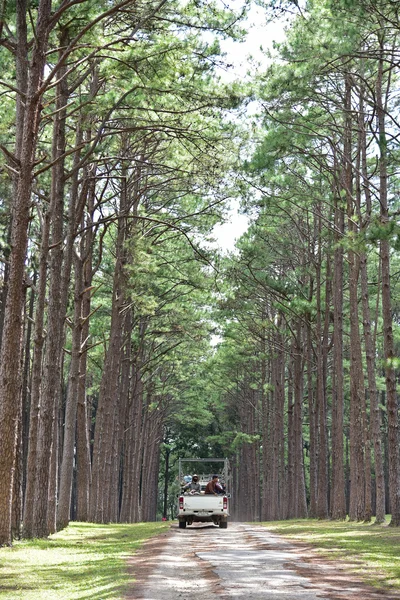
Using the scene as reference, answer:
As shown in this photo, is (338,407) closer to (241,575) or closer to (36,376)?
(36,376)

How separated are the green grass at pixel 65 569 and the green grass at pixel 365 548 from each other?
3.27 meters

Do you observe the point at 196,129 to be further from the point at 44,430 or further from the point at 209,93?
the point at 44,430

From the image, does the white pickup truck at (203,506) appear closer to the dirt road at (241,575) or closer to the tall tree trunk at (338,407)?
the tall tree trunk at (338,407)

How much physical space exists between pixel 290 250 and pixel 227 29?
60.1ft

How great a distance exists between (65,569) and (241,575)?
2.65 m

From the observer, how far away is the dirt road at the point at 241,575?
8.62 m

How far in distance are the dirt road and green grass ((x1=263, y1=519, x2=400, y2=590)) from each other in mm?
305

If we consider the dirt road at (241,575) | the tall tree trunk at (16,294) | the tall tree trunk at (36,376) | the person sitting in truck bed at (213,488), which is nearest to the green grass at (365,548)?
the dirt road at (241,575)

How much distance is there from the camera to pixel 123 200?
89.5 feet

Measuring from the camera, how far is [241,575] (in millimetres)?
10328

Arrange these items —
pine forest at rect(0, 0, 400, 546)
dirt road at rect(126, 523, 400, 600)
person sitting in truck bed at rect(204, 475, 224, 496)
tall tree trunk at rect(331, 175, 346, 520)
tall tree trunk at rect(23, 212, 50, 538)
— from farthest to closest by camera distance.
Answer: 1. tall tree trunk at rect(331, 175, 346, 520)
2. person sitting in truck bed at rect(204, 475, 224, 496)
3. tall tree trunk at rect(23, 212, 50, 538)
4. pine forest at rect(0, 0, 400, 546)
5. dirt road at rect(126, 523, 400, 600)

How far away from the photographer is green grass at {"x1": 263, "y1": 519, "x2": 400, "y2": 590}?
10.5 metres

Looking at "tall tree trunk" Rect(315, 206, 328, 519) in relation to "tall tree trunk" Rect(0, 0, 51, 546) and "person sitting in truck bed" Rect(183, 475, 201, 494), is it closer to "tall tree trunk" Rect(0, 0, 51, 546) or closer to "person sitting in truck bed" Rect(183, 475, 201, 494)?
"person sitting in truck bed" Rect(183, 475, 201, 494)

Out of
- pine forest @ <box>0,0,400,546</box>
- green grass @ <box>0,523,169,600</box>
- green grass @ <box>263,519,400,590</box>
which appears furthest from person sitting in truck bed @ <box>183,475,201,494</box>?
green grass @ <box>0,523,169,600</box>
